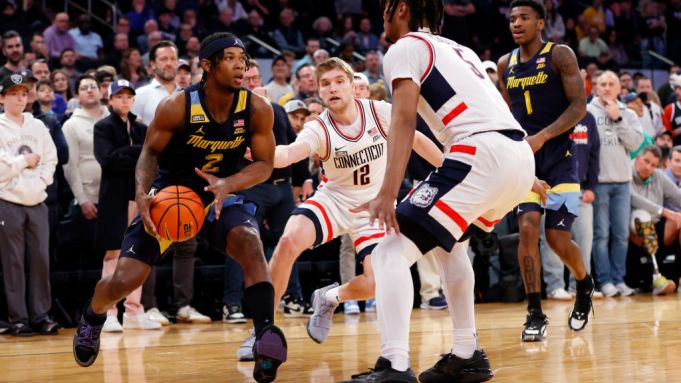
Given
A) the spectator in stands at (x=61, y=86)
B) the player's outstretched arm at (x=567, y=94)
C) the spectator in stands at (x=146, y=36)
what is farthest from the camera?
the spectator in stands at (x=146, y=36)

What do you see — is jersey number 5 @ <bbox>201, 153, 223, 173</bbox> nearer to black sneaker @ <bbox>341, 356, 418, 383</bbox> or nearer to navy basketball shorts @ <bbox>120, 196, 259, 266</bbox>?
navy basketball shorts @ <bbox>120, 196, 259, 266</bbox>

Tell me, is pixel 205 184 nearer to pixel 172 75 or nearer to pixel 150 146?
pixel 150 146

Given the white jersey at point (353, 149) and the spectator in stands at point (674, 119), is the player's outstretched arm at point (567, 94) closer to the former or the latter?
the white jersey at point (353, 149)

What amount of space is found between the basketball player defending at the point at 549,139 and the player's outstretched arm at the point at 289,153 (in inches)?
70.9

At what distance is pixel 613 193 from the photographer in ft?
36.9

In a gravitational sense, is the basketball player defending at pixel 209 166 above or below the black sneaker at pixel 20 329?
above

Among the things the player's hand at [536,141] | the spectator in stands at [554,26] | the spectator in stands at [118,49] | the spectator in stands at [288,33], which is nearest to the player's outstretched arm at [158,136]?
the player's hand at [536,141]

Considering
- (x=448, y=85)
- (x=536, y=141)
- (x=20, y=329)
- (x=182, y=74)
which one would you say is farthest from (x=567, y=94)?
(x=20, y=329)

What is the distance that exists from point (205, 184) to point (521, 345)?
254cm

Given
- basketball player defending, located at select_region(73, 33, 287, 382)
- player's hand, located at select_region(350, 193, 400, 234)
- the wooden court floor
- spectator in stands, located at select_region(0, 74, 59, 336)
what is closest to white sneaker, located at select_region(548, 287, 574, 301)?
the wooden court floor

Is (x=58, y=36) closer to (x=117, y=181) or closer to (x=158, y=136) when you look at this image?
(x=117, y=181)

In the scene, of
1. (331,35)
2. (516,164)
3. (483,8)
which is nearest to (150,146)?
(516,164)

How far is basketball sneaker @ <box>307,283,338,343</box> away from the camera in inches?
264

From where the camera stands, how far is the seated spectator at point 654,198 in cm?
1152
